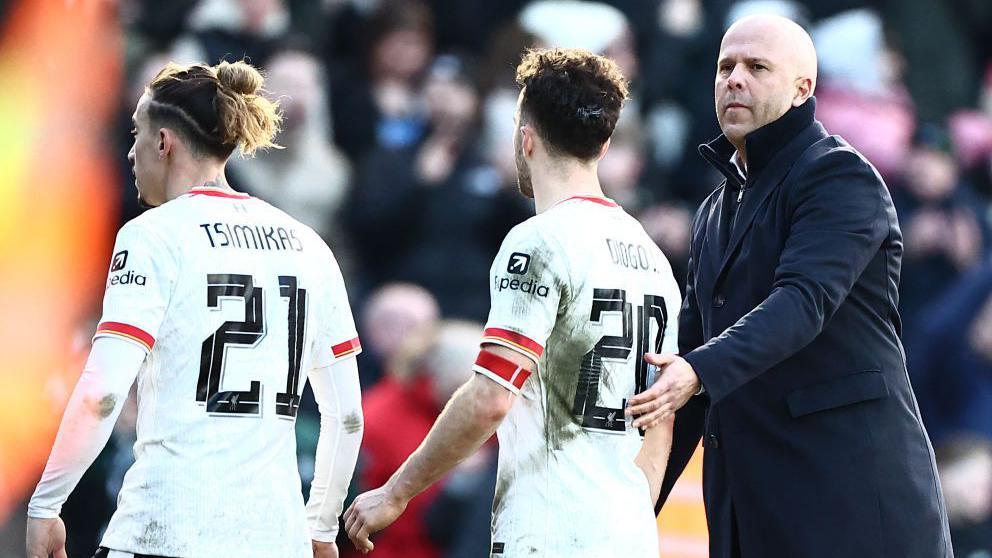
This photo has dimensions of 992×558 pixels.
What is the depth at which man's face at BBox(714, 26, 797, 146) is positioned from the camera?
4.73m

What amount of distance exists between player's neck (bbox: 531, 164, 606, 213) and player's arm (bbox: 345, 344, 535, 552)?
19.1 inches

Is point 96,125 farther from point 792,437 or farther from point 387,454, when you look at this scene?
point 792,437

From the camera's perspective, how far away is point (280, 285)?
446 centimetres

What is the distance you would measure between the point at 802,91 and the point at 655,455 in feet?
3.81

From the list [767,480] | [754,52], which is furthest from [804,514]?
[754,52]

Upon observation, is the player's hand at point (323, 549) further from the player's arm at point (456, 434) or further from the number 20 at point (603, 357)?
the number 20 at point (603, 357)

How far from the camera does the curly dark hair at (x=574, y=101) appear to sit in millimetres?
4441

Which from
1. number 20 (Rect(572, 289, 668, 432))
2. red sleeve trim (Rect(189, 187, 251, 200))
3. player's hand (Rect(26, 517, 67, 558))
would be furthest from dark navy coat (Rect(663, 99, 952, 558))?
player's hand (Rect(26, 517, 67, 558))

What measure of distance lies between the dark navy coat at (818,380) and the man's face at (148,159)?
1.63 metres

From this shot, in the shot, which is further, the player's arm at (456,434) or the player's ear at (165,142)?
the player's ear at (165,142)

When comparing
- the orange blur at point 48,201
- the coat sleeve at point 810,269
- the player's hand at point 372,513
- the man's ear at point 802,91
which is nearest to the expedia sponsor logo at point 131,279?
the player's hand at point 372,513

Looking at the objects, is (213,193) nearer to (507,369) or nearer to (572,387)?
(507,369)

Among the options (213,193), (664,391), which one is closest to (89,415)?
(213,193)

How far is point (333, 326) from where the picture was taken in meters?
4.68
